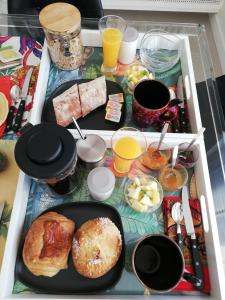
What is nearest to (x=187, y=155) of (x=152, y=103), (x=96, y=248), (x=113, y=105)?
(x=152, y=103)

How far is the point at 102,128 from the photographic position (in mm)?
914

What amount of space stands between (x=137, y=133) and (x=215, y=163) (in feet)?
0.88

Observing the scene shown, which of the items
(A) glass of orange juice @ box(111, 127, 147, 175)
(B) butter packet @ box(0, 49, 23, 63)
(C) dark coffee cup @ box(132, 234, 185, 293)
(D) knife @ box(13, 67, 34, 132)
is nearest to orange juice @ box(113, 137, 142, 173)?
(A) glass of orange juice @ box(111, 127, 147, 175)

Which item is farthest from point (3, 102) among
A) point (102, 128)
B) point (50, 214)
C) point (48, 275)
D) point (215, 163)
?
point (215, 163)

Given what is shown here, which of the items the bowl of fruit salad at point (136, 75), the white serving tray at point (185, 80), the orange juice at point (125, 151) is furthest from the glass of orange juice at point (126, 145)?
the bowl of fruit salad at point (136, 75)

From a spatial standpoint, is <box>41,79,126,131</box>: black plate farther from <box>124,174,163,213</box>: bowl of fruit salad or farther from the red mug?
<box>124,174,163,213</box>: bowl of fruit salad

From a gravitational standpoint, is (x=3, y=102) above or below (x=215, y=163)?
above

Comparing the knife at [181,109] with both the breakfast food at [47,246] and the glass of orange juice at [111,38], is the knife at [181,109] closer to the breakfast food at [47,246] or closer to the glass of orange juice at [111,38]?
the glass of orange juice at [111,38]

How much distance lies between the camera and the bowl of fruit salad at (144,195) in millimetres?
765

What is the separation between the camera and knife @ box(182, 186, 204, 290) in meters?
0.69

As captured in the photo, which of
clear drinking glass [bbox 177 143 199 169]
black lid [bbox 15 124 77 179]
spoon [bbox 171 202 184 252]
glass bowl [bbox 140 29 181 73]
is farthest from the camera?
glass bowl [bbox 140 29 181 73]

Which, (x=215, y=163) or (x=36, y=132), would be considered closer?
(x=36, y=132)

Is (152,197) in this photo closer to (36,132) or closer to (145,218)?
(145,218)

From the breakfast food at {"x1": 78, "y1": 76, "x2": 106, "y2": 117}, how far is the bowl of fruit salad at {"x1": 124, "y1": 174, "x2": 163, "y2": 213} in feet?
0.99
